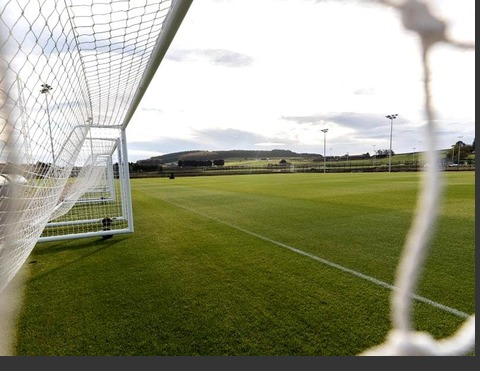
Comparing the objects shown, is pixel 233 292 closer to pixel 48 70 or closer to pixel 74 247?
pixel 48 70

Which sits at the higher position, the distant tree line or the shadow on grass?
the distant tree line

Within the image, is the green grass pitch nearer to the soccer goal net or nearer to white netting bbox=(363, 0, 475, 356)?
white netting bbox=(363, 0, 475, 356)

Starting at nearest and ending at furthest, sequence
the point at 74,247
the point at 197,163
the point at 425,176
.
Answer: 1. the point at 425,176
2. the point at 74,247
3. the point at 197,163

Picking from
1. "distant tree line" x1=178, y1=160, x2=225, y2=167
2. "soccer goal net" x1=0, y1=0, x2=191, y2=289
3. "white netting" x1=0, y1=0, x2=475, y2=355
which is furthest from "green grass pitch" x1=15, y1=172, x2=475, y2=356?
"distant tree line" x1=178, y1=160, x2=225, y2=167

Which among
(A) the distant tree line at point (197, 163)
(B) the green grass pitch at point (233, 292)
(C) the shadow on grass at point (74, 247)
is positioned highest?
(A) the distant tree line at point (197, 163)

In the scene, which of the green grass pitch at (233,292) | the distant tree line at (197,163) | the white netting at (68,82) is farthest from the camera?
the distant tree line at (197,163)

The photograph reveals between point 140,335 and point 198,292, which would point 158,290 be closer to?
point 198,292

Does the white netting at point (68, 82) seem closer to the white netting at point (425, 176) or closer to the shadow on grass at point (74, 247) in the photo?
the white netting at point (425, 176)

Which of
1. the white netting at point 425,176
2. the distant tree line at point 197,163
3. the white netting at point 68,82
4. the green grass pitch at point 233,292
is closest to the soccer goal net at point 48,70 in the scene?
the white netting at point 68,82

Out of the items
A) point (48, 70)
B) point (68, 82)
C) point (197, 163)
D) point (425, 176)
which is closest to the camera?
point (425, 176)

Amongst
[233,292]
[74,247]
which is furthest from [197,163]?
[233,292]

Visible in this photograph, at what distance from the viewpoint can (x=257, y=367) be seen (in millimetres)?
1989

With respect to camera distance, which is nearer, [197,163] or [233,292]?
[233,292]

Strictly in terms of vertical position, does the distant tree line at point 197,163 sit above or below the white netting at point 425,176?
above
